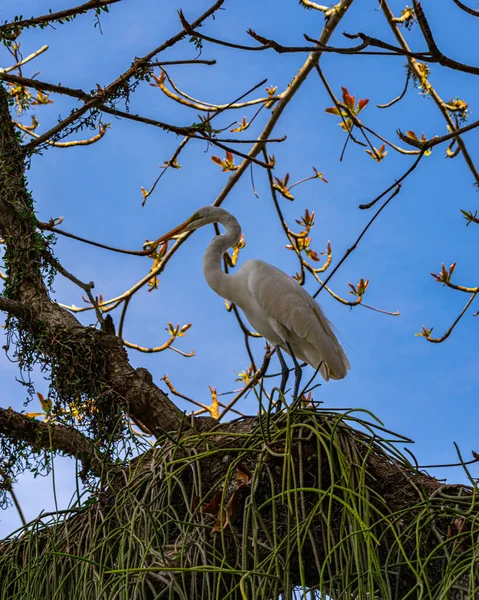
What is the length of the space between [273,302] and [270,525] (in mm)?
1518

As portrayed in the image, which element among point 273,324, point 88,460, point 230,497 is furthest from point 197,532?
point 273,324

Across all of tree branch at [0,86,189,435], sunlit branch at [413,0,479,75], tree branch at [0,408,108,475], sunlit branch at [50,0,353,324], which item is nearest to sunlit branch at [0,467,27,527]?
tree branch at [0,408,108,475]

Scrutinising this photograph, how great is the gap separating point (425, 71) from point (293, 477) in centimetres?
208

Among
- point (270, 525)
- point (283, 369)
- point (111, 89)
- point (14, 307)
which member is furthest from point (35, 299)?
point (270, 525)

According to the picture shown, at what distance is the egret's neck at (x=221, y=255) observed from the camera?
10.5 ft

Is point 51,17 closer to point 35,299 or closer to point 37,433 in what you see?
point 35,299

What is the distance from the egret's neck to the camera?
3.21 metres

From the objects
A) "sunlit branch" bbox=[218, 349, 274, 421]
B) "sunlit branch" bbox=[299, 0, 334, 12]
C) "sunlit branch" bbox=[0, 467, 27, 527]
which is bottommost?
"sunlit branch" bbox=[0, 467, 27, 527]

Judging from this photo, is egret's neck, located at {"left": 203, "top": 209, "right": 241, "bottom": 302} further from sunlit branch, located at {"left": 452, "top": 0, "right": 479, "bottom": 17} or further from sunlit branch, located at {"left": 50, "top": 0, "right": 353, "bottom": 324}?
sunlit branch, located at {"left": 452, "top": 0, "right": 479, "bottom": 17}

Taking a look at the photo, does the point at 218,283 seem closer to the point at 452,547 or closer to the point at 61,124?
the point at 61,124

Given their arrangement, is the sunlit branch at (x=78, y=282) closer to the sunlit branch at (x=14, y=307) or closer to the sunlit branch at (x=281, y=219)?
the sunlit branch at (x=14, y=307)

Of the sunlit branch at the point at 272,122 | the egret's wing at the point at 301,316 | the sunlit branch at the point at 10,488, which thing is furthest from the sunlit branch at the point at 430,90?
the sunlit branch at the point at 10,488

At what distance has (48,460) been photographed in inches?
95.8

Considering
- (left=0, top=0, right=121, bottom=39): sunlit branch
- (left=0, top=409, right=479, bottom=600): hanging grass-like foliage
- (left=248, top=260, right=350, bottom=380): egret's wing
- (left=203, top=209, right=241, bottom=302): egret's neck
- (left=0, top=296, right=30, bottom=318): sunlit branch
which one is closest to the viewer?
(left=0, top=409, right=479, bottom=600): hanging grass-like foliage
